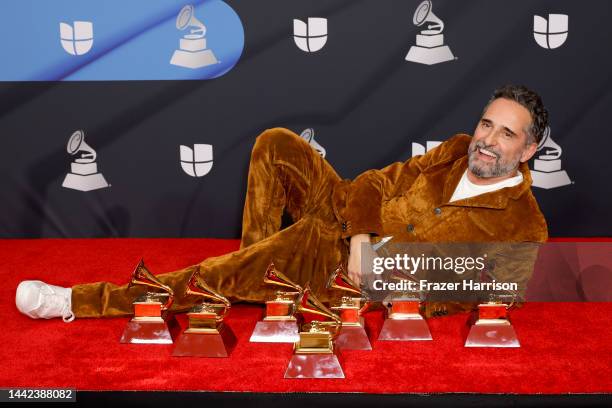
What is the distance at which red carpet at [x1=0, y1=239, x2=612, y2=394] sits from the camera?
7.00ft

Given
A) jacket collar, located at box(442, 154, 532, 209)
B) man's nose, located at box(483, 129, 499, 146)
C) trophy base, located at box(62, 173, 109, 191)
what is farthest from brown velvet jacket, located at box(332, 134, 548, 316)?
trophy base, located at box(62, 173, 109, 191)

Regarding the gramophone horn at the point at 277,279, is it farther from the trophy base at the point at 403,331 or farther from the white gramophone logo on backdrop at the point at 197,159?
the white gramophone logo on backdrop at the point at 197,159

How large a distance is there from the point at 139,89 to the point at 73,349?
59.3 inches

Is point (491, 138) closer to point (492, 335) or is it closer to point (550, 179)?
point (492, 335)

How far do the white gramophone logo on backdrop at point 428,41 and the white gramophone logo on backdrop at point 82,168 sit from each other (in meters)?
1.44

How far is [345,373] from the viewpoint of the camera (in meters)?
2.21

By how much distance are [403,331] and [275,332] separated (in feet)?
1.25

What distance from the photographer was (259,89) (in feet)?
11.7

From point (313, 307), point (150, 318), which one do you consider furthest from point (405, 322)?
point (150, 318)

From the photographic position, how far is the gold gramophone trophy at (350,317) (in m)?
2.36

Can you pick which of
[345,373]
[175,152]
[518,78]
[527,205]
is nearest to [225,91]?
[175,152]

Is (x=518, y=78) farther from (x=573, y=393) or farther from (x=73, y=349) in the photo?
(x=73, y=349)

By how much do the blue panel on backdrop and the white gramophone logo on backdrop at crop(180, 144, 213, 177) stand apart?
0.31 metres

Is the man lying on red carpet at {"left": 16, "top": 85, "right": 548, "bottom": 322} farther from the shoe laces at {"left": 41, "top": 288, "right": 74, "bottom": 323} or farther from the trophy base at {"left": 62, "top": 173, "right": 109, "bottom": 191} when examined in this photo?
the trophy base at {"left": 62, "top": 173, "right": 109, "bottom": 191}
